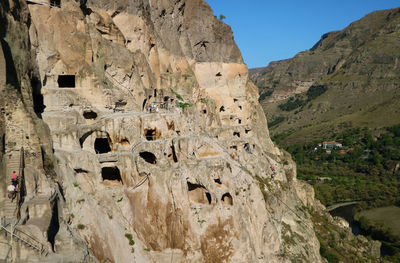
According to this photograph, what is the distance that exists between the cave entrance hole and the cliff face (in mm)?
76

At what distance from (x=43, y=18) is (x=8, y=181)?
51.8ft

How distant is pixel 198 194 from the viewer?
27.4 meters

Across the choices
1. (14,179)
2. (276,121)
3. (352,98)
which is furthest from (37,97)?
(276,121)

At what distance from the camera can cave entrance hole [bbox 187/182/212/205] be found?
27119 millimetres

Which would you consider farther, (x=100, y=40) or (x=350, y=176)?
(x=350, y=176)

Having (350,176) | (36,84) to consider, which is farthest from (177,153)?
(350,176)

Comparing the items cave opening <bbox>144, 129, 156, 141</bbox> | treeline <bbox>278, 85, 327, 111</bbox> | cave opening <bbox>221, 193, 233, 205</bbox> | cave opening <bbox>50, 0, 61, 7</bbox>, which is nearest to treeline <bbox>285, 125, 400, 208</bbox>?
treeline <bbox>278, 85, 327, 111</bbox>

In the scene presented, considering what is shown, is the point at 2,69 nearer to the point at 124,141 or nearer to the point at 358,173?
the point at 124,141

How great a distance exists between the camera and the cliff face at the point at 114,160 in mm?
18031

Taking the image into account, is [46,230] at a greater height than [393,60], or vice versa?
[393,60]

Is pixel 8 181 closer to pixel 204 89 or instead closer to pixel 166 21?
pixel 166 21

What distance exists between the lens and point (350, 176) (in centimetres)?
9638

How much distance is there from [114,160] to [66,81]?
9.55 m

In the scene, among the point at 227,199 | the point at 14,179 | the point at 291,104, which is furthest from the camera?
the point at 291,104
